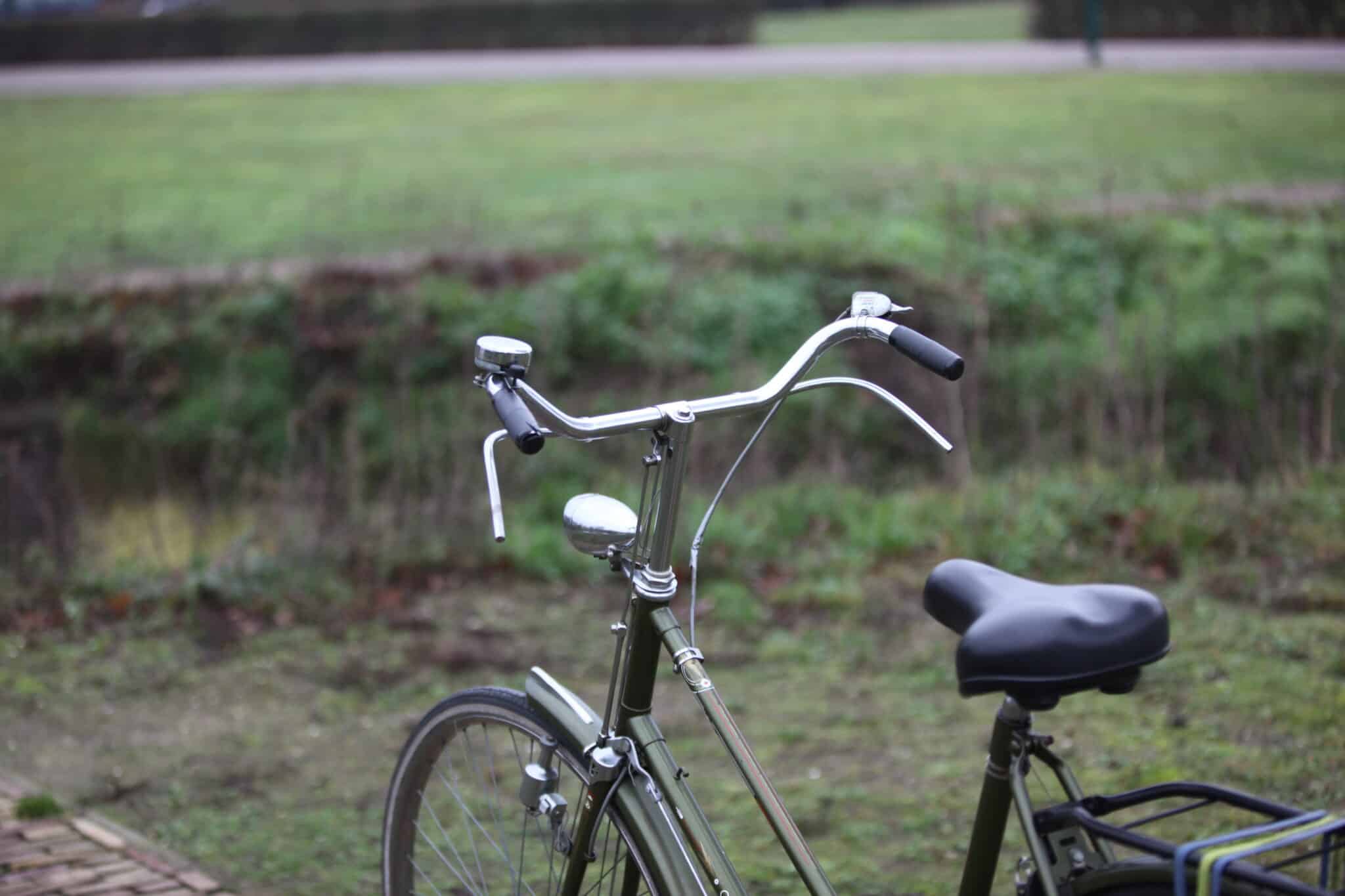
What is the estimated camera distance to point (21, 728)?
15.7ft

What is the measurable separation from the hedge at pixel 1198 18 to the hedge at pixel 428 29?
5270mm

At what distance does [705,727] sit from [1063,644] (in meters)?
2.86

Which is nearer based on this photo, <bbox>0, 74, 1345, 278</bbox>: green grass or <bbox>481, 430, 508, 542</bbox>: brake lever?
<bbox>481, 430, 508, 542</bbox>: brake lever

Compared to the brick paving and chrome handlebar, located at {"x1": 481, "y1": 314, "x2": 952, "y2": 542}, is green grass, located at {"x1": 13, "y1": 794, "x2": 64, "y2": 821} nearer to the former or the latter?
the brick paving

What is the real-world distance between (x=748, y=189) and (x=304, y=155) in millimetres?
5258

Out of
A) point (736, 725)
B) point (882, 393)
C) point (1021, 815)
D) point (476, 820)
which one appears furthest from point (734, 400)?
point (476, 820)

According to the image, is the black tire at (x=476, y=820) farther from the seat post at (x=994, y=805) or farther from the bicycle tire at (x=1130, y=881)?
the bicycle tire at (x=1130, y=881)

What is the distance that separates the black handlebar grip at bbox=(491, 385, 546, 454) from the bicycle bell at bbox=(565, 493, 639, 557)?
0.22 meters

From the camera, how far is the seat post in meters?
2.10

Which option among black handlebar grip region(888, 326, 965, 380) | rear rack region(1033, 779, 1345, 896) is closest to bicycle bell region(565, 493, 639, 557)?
→ black handlebar grip region(888, 326, 965, 380)

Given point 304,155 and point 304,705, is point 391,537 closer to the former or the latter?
point 304,705

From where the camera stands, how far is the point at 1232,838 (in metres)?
1.85

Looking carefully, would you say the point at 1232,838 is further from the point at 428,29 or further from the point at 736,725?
the point at 428,29

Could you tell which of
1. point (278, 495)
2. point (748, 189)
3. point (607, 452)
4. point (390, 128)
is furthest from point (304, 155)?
point (278, 495)
